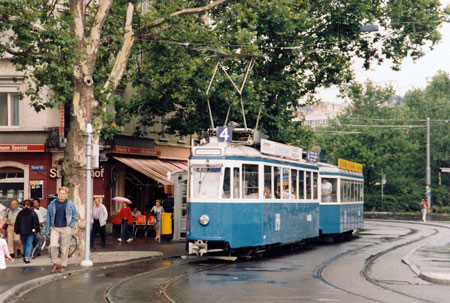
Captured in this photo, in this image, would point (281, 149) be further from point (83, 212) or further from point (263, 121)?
point (263, 121)

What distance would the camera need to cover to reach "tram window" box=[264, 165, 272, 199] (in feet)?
67.1

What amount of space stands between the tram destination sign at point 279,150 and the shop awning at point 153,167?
9.58 metres

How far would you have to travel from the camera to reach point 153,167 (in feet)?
117

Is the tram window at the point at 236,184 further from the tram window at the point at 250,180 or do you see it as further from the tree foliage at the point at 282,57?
the tree foliage at the point at 282,57

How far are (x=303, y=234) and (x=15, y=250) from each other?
29.4 ft

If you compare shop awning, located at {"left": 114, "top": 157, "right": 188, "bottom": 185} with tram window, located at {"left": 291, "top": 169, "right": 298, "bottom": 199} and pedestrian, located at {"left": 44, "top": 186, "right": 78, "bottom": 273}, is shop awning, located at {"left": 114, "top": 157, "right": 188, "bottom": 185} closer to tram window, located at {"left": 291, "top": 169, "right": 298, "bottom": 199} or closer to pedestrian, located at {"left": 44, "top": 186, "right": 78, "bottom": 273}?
tram window, located at {"left": 291, "top": 169, "right": 298, "bottom": 199}

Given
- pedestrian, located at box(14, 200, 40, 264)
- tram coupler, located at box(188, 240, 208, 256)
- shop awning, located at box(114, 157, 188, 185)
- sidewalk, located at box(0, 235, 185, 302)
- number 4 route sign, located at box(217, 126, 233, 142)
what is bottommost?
sidewalk, located at box(0, 235, 185, 302)

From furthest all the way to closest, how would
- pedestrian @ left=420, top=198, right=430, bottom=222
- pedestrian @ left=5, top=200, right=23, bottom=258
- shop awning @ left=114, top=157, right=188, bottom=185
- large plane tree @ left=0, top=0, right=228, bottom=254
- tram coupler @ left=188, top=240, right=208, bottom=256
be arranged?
1. pedestrian @ left=420, top=198, right=430, bottom=222
2. shop awning @ left=114, top=157, right=188, bottom=185
3. pedestrian @ left=5, top=200, right=23, bottom=258
4. large plane tree @ left=0, top=0, right=228, bottom=254
5. tram coupler @ left=188, top=240, right=208, bottom=256

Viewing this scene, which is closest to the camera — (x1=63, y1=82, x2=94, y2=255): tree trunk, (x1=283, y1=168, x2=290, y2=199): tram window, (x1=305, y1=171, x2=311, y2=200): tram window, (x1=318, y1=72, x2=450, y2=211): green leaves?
(x1=63, y1=82, x2=94, y2=255): tree trunk

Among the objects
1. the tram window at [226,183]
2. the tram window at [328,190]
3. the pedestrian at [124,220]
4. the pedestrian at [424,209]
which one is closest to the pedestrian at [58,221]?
the tram window at [226,183]

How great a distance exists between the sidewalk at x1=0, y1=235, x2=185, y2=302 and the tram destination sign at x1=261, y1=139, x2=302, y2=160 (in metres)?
4.51

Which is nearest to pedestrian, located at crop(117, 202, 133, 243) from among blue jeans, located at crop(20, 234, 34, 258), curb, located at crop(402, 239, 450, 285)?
blue jeans, located at crop(20, 234, 34, 258)

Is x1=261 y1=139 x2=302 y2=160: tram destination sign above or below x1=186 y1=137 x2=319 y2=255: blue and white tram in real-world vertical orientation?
above

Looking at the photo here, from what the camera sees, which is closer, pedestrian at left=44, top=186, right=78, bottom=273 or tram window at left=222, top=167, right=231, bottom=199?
pedestrian at left=44, top=186, right=78, bottom=273
